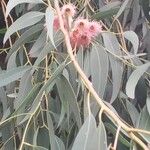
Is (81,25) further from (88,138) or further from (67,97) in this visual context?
(88,138)

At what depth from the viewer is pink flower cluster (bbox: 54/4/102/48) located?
1062 millimetres

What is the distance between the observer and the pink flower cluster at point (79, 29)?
3.49 feet

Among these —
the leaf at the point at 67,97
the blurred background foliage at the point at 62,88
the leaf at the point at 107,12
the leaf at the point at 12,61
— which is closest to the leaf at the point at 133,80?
the blurred background foliage at the point at 62,88

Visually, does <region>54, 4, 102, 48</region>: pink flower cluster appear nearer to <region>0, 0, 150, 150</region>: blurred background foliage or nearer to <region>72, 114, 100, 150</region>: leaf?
<region>0, 0, 150, 150</region>: blurred background foliage

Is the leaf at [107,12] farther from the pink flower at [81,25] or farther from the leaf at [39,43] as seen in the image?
the pink flower at [81,25]

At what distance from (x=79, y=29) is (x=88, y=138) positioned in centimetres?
33

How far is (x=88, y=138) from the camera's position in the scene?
833 millimetres

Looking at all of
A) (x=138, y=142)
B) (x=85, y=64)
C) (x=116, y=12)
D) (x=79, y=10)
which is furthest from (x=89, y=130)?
(x=79, y=10)

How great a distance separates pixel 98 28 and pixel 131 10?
0.49 metres

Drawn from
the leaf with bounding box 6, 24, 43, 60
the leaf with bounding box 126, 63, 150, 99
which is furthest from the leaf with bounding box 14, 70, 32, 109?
the leaf with bounding box 126, 63, 150, 99

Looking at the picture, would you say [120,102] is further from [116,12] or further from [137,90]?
[116,12]

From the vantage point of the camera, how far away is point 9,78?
1.17m

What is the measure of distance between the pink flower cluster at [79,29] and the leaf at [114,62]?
0.28 ft

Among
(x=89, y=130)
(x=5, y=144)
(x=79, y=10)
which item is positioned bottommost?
(x=5, y=144)
